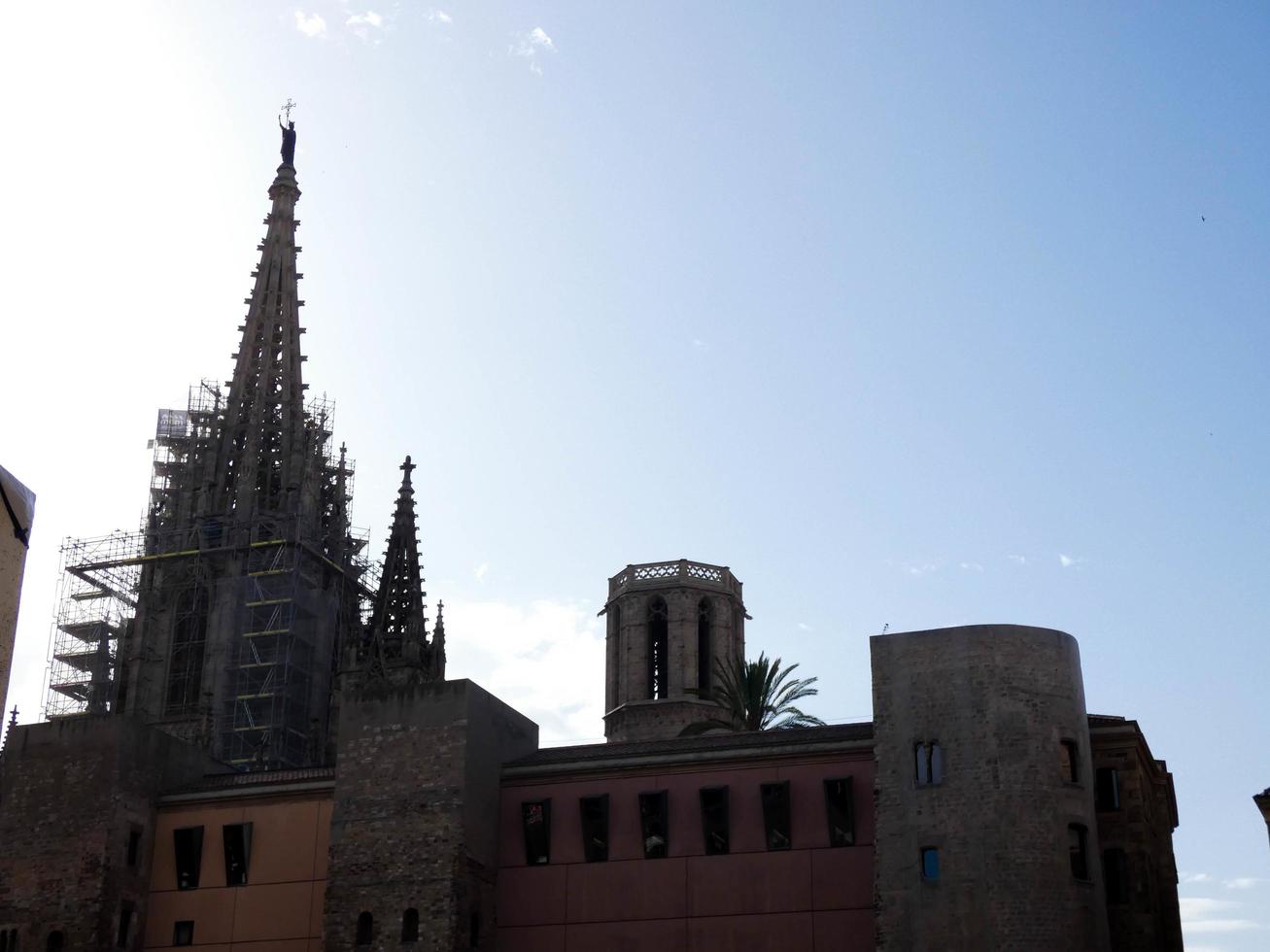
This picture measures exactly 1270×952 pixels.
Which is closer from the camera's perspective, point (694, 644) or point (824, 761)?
point (824, 761)

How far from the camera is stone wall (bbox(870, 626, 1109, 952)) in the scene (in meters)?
38.2

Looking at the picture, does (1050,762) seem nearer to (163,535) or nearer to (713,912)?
(713,912)

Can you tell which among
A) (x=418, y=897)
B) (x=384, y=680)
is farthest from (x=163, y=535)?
(x=418, y=897)

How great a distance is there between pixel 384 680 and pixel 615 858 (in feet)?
69.4

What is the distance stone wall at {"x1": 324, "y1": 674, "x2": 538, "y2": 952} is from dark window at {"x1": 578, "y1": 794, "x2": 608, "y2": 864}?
8.75 ft

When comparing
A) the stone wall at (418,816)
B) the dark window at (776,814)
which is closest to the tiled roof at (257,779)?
the stone wall at (418,816)

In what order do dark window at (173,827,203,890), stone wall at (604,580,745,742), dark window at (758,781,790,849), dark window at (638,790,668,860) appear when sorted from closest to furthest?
dark window at (758,781,790,849) → dark window at (638,790,668,860) → dark window at (173,827,203,890) → stone wall at (604,580,745,742)

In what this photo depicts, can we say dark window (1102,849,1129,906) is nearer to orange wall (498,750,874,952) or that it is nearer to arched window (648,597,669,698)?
orange wall (498,750,874,952)

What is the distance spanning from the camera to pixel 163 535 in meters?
75.3

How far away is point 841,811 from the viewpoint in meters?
41.4

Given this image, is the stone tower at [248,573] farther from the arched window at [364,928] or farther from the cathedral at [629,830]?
the arched window at [364,928]

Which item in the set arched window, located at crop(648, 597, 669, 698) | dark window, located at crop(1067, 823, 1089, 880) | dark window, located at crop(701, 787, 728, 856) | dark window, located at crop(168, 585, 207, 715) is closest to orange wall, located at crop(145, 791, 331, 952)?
dark window, located at crop(701, 787, 728, 856)

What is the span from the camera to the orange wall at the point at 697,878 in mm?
40688

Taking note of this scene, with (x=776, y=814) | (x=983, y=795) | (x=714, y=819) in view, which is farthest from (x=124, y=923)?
(x=983, y=795)
